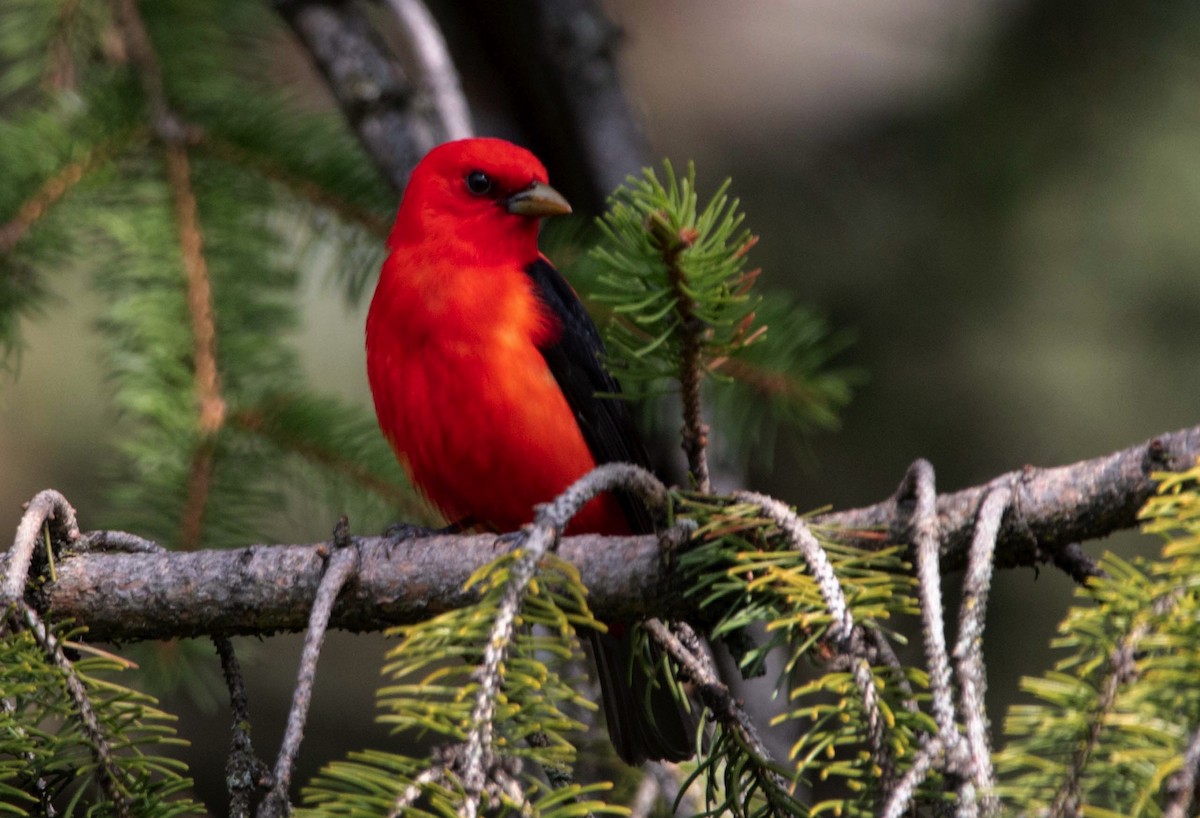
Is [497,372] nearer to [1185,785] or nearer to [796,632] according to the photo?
[796,632]

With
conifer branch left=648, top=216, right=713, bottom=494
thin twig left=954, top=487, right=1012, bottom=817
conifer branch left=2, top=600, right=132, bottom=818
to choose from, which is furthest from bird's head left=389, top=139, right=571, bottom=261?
thin twig left=954, top=487, right=1012, bottom=817

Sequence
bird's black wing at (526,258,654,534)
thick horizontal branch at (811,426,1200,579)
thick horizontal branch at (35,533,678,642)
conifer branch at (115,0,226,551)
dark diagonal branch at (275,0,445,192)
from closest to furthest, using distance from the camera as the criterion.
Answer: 1. thick horizontal branch at (811,426,1200,579)
2. thick horizontal branch at (35,533,678,642)
3. conifer branch at (115,0,226,551)
4. bird's black wing at (526,258,654,534)
5. dark diagonal branch at (275,0,445,192)

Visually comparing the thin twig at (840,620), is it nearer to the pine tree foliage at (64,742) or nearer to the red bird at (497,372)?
the pine tree foliage at (64,742)

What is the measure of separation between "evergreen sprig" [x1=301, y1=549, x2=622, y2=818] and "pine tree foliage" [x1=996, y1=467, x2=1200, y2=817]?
17.3 inches

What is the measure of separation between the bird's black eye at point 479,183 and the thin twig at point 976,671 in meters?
1.93

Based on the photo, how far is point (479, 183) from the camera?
130 inches

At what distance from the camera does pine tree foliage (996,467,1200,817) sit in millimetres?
1221

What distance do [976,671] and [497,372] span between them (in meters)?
1.78

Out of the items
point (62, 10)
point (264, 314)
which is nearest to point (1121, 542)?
point (264, 314)

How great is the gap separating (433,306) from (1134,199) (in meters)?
2.42

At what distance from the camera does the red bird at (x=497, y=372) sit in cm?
297

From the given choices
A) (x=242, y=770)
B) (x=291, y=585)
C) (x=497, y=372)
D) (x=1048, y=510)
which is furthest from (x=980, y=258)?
(x=242, y=770)

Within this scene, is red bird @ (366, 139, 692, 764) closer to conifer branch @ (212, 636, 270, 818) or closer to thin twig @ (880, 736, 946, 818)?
conifer branch @ (212, 636, 270, 818)

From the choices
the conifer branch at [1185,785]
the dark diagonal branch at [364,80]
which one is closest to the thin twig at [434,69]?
the dark diagonal branch at [364,80]
